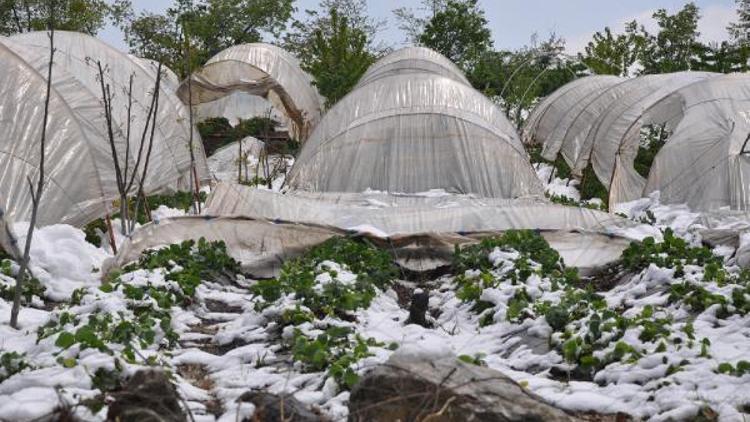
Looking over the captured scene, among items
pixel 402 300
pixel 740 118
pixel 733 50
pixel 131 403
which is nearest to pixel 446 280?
pixel 402 300

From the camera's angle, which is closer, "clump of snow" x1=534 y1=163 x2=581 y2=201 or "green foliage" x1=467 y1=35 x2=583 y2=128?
"clump of snow" x1=534 y1=163 x2=581 y2=201

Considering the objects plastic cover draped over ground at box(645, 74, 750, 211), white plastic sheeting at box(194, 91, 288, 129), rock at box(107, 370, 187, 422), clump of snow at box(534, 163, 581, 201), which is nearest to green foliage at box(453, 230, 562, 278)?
rock at box(107, 370, 187, 422)

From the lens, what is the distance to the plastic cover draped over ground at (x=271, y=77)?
73.1ft

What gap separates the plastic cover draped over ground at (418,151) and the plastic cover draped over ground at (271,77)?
8.72 metres

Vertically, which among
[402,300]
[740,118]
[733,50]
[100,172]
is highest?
[733,50]

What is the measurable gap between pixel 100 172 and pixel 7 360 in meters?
5.94

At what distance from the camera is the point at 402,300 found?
25.1 feet

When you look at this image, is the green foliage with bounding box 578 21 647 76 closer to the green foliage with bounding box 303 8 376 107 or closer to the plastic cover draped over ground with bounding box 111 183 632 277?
the green foliage with bounding box 303 8 376 107

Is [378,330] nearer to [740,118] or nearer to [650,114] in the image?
[740,118]

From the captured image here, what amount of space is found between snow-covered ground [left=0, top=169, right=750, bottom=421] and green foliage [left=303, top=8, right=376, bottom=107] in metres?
15.3

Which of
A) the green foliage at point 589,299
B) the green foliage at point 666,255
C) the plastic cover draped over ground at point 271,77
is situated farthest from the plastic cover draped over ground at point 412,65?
the green foliage at point 666,255

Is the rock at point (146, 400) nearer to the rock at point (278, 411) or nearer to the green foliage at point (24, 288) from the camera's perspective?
the rock at point (278, 411)

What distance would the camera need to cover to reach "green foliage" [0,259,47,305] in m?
6.72

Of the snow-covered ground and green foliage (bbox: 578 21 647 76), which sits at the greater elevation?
green foliage (bbox: 578 21 647 76)
